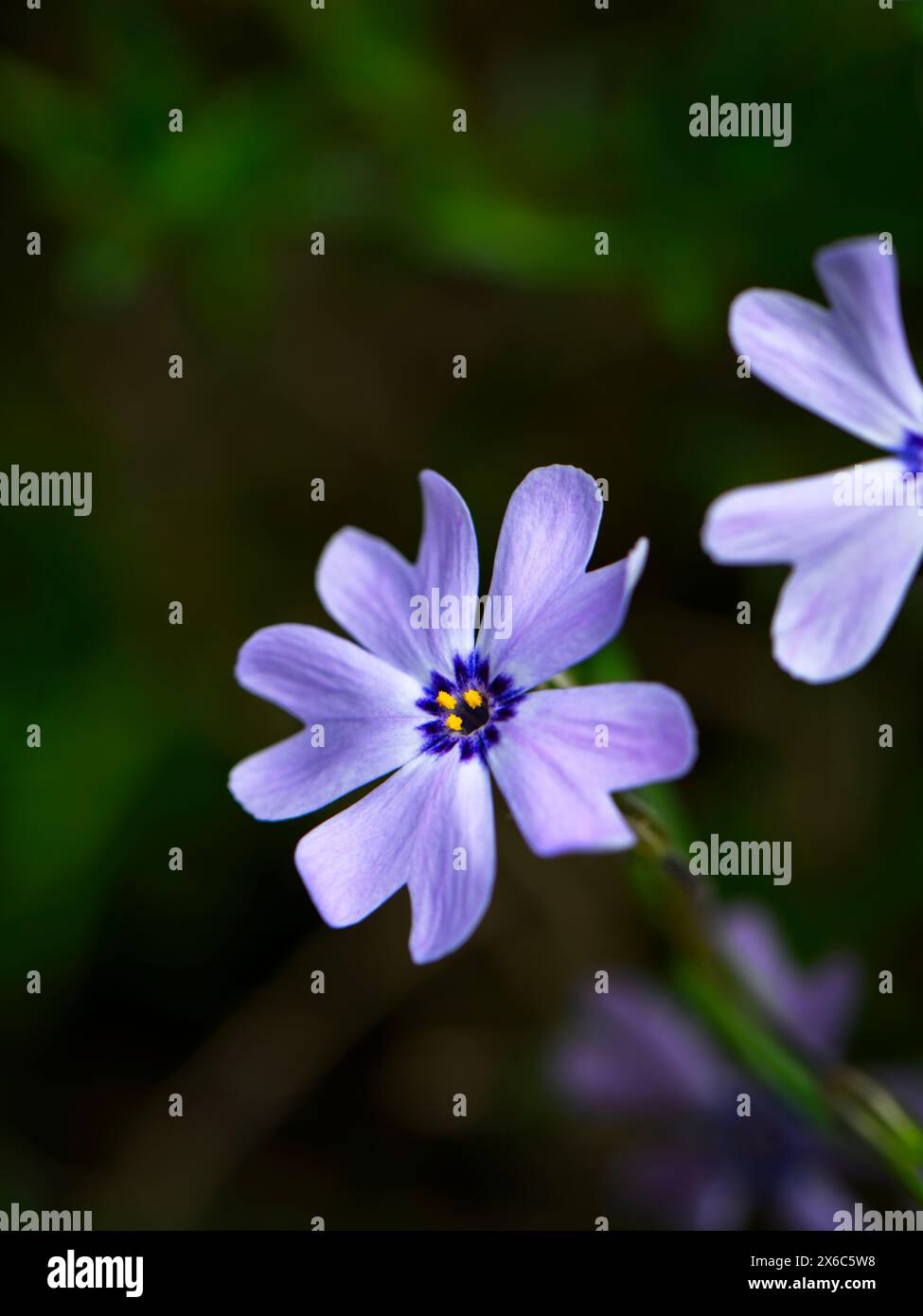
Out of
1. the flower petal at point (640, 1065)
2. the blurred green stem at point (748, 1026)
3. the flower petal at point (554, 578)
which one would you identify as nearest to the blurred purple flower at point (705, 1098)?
the flower petal at point (640, 1065)

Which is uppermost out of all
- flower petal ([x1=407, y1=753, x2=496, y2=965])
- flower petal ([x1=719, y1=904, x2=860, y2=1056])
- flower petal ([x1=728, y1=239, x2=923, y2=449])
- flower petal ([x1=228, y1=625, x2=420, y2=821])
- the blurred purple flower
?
flower petal ([x1=728, y1=239, x2=923, y2=449])

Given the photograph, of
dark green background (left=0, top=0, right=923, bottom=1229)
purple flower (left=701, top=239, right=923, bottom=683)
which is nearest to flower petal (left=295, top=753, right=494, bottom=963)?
purple flower (left=701, top=239, right=923, bottom=683)

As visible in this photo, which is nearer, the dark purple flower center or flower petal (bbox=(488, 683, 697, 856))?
flower petal (bbox=(488, 683, 697, 856))

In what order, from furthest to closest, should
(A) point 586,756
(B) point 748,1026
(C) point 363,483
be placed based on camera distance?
(C) point 363,483
(B) point 748,1026
(A) point 586,756

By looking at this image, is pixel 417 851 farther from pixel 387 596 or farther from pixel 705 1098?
pixel 705 1098

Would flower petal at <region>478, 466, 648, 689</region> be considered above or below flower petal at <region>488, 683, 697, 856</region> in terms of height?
above

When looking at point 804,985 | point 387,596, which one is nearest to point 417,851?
point 387,596

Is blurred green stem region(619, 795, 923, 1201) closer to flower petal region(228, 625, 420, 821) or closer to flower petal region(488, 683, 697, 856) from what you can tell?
flower petal region(488, 683, 697, 856)
